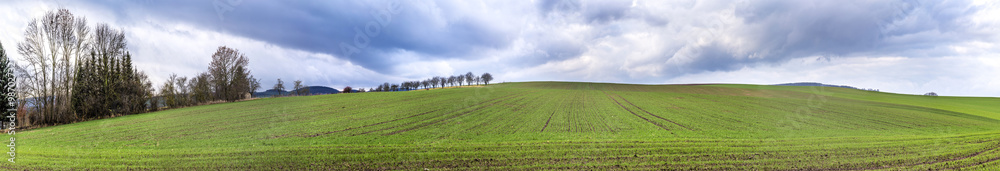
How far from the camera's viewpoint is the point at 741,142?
1416cm

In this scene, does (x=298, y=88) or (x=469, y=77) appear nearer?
(x=298, y=88)

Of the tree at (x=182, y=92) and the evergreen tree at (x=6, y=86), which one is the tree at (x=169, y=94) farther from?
the evergreen tree at (x=6, y=86)

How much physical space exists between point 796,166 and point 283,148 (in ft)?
58.4

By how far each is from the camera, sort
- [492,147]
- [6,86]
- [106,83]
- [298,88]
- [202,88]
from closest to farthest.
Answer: [492,147] → [6,86] → [106,83] → [202,88] → [298,88]

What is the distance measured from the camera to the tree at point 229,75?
144 feet

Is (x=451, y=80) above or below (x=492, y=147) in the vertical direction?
above

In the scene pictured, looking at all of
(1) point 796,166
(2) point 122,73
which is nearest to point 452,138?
(1) point 796,166

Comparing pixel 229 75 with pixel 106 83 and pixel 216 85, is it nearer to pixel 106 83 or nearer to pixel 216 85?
pixel 216 85

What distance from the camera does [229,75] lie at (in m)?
45.4

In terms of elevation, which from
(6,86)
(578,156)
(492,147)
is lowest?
(578,156)

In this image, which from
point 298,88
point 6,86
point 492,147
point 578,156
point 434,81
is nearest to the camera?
point 578,156

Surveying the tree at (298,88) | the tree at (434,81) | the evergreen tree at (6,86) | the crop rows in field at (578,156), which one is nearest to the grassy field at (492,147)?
the crop rows in field at (578,156)

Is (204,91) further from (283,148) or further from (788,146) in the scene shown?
(788,146)

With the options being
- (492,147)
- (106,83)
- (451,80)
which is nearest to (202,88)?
(106,83)
